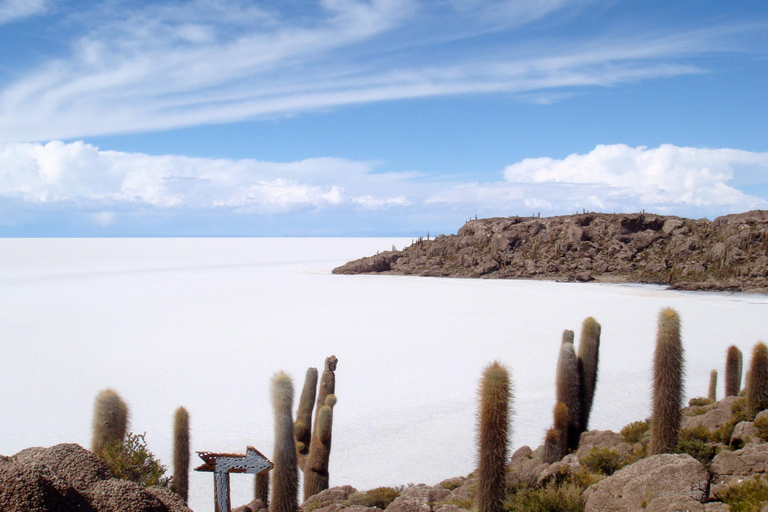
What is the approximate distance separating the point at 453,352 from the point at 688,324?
1166 centimetres

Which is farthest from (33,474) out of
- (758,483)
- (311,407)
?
(758,483)

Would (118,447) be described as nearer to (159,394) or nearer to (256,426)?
(256,426)

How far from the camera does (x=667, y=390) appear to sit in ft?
24.7

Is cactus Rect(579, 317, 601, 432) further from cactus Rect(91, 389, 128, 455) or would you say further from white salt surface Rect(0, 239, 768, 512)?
cactus Rect(91, 389, 128, 455)

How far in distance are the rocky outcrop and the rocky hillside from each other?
41.8 metres

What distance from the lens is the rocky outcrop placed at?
3.58 metres

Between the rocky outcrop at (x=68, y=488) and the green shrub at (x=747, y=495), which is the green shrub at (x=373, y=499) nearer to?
the rocky outcrop at (x=68, y=488)

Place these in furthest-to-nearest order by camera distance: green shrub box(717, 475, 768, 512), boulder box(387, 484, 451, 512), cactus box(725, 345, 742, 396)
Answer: cactus box(725, 345, 742, 396), boulder box(387, 484, 451, 512), green shrub box(717, 475, 768, 512)

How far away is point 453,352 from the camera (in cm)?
1841


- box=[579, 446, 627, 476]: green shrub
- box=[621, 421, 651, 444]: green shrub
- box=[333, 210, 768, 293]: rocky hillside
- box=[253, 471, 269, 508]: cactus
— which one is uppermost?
box=[333, 210, 768, 293]: rocky hillside

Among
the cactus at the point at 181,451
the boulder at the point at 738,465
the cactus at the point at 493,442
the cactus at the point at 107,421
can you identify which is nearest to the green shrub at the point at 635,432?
the boulder at the point at 738,465

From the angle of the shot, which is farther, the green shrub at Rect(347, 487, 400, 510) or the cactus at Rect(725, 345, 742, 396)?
the cactus at Rect(725, 345, 742, 396)

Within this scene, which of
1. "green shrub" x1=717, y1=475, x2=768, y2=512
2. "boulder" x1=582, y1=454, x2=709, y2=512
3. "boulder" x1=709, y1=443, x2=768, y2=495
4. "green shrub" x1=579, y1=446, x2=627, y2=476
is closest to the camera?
"green shrub" x1=717, y1=475, x2=768, y2=512

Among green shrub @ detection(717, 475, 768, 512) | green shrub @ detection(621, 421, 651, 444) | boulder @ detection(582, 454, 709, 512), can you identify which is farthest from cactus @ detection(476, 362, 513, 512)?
green shrub @ detection(621, 421, 651, 444)
